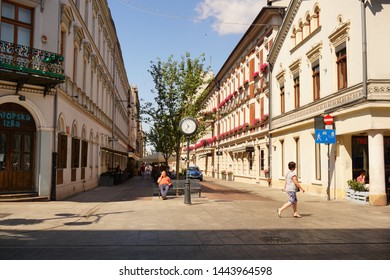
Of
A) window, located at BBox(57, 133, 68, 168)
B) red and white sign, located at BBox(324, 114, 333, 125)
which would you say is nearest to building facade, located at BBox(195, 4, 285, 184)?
red and white sign, located at BBox(324, 114, 333, 125)

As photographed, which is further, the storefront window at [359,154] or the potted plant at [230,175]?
the potted plant at [230,175]

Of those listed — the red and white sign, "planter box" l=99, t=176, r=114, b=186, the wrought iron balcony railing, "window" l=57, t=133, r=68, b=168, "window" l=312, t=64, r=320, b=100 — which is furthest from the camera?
"planter box" l=99, t=176, r=114, b=186

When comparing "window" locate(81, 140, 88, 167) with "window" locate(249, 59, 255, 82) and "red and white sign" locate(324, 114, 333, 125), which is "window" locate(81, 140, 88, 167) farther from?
"window" locate(249, 59, 255, 82)

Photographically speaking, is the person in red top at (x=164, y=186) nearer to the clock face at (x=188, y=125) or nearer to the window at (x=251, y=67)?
the clock face at (x=188, y=125)

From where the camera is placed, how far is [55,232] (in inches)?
364

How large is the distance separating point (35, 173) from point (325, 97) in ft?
46.1

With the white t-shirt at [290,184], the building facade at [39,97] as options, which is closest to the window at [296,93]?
the white t-shirt at [290,184]

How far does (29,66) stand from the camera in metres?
14.5

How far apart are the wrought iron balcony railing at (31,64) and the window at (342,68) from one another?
12494 mm

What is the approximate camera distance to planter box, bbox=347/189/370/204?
1562 cm

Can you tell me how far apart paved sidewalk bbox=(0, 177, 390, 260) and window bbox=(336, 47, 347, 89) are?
247 inches

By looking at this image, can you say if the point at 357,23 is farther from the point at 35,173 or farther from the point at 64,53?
the point at 35,173

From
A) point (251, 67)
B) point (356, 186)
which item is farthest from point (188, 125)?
point (251, 67)

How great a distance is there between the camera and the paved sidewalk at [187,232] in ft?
23.5
